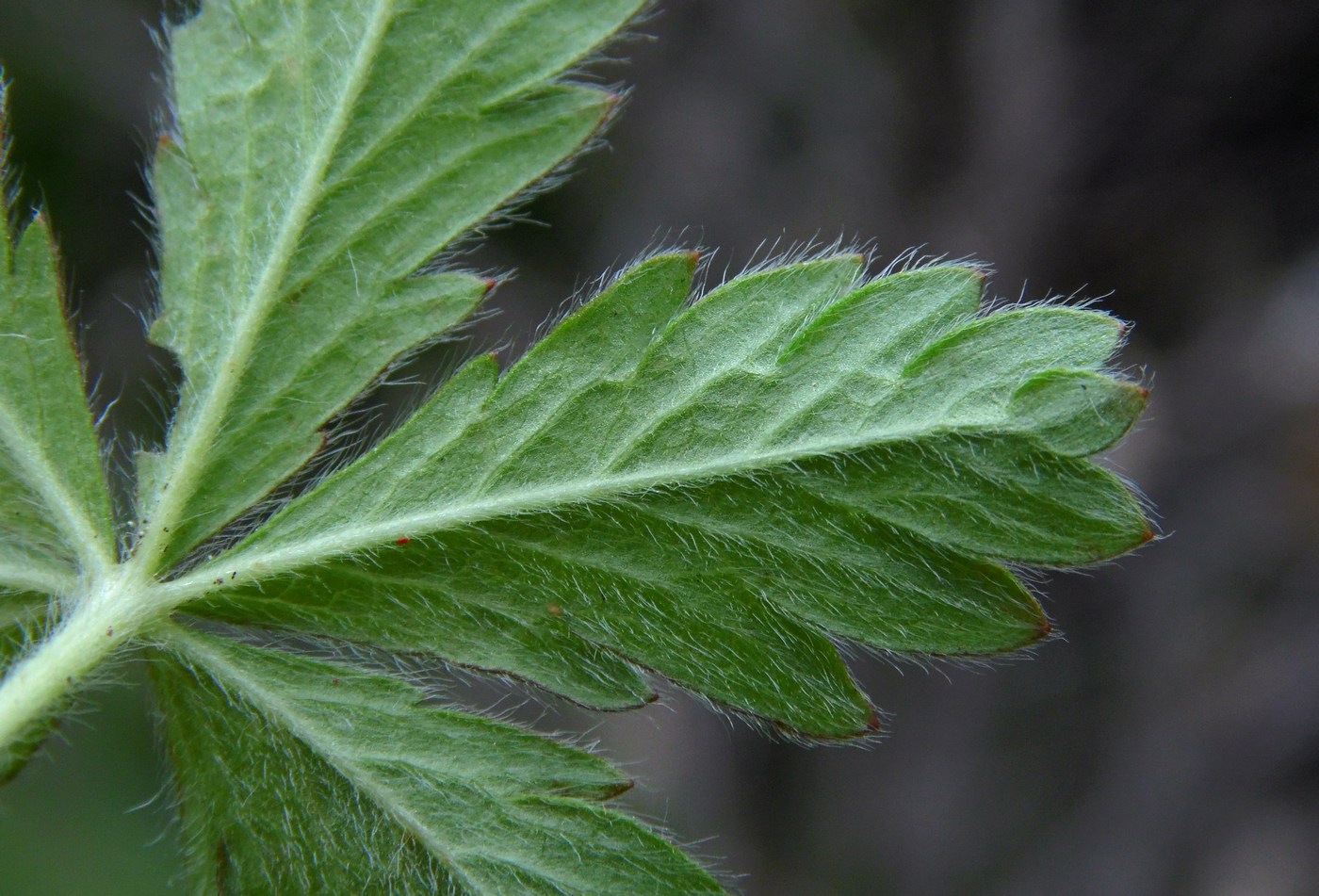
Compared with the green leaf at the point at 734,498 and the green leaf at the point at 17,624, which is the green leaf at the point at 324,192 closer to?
the green leaf at the point at 734,498

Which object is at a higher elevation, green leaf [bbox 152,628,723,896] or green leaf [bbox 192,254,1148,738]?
green leaf [bbox 192,254,1148,738]

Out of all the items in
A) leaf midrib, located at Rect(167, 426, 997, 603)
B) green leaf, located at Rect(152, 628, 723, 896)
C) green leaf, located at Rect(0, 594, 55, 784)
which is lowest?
green leaf, located at Rect(152, 628, 723, 896)

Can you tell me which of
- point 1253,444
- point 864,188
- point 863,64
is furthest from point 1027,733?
point 863,64

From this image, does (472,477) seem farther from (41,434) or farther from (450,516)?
(41,434)

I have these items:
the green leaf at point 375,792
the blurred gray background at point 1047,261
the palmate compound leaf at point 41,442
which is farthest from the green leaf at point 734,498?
the blurred gray background at point 1047,261

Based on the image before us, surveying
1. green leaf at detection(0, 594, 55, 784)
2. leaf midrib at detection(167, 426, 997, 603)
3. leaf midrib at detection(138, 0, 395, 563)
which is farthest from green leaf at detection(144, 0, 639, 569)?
green leaf at detection(0, 594, 55, 784)

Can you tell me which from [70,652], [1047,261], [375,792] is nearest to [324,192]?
[70,652]

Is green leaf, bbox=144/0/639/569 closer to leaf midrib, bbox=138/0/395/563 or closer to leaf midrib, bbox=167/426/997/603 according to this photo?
leaf midrib, bbox=138/0/395/563
